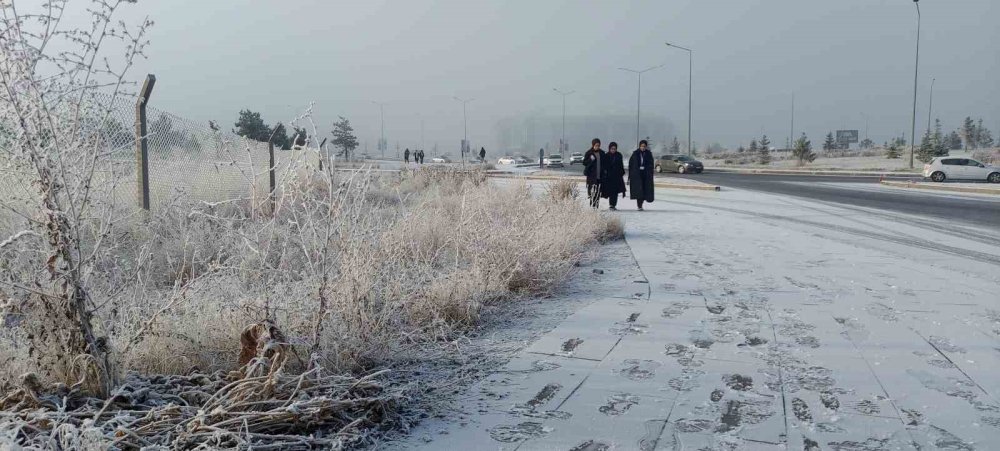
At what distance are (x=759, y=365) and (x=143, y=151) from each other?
725 cm

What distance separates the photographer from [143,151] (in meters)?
8.62

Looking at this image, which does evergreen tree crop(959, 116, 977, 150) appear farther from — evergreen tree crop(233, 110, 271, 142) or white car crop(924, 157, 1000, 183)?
evergreen tree crop(233, 110, 271, 142)

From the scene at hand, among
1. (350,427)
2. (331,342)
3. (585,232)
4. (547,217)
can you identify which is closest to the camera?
(350,427)

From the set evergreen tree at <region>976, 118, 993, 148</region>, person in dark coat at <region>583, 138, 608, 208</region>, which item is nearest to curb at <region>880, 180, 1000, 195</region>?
person in dark coat at <region>583, 138, 608, 208</region>

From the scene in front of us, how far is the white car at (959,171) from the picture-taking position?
1223 inches

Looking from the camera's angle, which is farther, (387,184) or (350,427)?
(387,184)

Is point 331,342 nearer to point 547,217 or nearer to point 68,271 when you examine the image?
point 68,271

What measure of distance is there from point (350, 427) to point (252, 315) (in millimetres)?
1326

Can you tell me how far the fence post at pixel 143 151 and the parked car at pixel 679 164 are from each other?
38.6 metres

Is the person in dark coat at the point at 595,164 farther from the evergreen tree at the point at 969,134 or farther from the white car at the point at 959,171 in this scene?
the evergreen tree at the point at 969,134

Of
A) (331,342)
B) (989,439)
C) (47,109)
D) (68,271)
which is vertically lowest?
(989,439)

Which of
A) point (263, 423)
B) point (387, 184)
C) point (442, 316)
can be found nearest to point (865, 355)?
point (442, 316)

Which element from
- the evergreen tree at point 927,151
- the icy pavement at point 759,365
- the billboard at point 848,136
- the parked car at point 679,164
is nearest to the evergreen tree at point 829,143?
the billboard at point 848,136

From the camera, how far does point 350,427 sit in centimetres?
334
